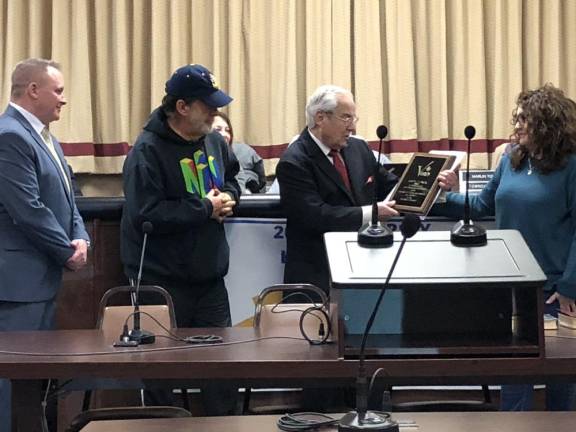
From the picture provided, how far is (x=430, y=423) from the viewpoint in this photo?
243cm

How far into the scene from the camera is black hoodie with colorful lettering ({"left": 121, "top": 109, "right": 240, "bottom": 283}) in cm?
433

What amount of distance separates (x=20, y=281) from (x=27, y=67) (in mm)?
981

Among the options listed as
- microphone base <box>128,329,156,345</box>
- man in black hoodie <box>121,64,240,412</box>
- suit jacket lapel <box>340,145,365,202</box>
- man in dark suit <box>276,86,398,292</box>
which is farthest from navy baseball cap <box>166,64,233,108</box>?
microphone base <box>128,329,156,345</box>

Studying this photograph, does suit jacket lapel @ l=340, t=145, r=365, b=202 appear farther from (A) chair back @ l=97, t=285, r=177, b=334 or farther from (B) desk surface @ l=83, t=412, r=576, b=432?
(B) desk surface @ l=83, t=412, r=576, b=432

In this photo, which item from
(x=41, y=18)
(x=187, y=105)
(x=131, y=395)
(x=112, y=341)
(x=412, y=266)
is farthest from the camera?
(x=41, y=18)

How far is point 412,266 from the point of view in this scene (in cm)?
312

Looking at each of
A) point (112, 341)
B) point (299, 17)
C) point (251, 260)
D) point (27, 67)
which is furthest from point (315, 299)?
point (299, 17)

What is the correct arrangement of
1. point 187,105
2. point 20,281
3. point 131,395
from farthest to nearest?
point 131,395, point 187,105, point 20,281

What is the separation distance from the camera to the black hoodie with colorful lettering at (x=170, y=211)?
170 inches

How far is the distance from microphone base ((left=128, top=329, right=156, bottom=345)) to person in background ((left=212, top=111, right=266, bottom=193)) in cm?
282

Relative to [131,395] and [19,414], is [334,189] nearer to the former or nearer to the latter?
[131,395]

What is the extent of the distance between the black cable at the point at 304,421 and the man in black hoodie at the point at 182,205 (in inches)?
75.1

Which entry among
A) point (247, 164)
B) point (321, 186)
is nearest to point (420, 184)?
point (321, 186)

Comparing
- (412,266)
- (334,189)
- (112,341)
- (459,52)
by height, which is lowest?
(112,341)
